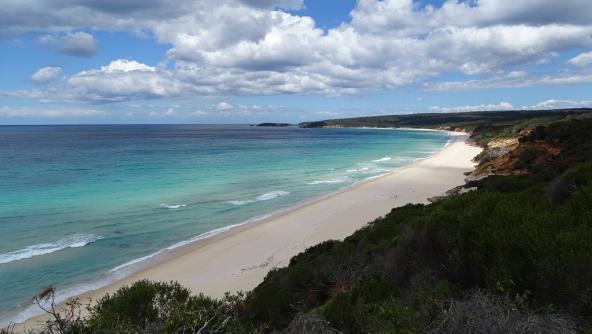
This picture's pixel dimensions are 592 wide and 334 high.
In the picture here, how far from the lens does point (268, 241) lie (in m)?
20.0

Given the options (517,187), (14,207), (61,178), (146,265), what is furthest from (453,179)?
(61,178)

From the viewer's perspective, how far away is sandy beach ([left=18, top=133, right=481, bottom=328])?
15492 millimetres

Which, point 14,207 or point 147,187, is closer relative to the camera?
point 14,207

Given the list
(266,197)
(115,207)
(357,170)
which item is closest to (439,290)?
(266,197)

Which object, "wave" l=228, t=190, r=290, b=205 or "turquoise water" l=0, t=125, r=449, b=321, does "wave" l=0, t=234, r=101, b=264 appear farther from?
"wave" l=228, t=190, r=290, b=205

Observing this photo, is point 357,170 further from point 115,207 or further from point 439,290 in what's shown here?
point 439,290

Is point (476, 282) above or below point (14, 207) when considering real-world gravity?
above

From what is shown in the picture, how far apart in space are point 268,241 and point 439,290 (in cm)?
1416

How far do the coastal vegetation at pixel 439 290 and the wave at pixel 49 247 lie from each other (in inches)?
487

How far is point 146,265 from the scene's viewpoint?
677 inches

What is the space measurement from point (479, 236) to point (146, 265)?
14.1m

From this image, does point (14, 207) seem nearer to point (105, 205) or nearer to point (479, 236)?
point (105, 205)

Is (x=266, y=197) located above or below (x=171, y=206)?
below

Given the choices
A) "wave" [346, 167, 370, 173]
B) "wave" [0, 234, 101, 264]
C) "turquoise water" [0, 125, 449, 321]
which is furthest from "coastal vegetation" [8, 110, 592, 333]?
"wave" [346, 167, 370, 173]
